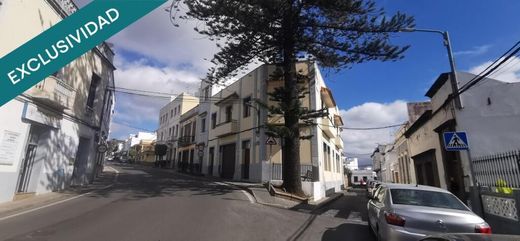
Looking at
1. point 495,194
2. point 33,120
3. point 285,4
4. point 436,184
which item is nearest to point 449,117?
point 436,184

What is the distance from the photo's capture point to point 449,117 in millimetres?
13703

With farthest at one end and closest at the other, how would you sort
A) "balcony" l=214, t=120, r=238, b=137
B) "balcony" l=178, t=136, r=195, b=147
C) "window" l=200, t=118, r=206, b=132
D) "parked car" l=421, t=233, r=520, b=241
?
"balcony" l=178, t=136, r=195, b=147, "window" l=200, t=118, r=206, b=132, "balcony" l=214, t=120, r=238, b=137, "parked car" l=421, t=233, r=520, b=241

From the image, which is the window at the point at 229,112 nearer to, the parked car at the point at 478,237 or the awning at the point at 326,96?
the awning at the point at 326,96

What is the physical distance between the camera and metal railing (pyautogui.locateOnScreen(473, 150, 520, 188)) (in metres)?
7.70

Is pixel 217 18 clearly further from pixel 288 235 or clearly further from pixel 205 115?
pixel 205 115

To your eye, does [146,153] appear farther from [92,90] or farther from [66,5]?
[66,5]

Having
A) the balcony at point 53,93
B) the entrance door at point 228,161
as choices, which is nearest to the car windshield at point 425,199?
the balcony at point 53,93

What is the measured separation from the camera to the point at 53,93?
1249cm

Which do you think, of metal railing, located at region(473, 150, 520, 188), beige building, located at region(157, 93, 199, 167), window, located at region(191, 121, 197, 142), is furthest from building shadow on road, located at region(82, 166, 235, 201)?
beige building, located at region(157, 93, 199, 167)

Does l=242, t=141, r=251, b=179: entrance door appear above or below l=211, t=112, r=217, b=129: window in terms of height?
below

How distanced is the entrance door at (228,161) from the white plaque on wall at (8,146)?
1536 cm

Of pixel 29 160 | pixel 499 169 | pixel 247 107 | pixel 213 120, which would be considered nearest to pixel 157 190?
pixel 29 160

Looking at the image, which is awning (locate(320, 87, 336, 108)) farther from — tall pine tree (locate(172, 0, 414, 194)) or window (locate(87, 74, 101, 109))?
window (locate(87, 74, 101, 109))

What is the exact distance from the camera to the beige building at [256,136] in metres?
20.4
